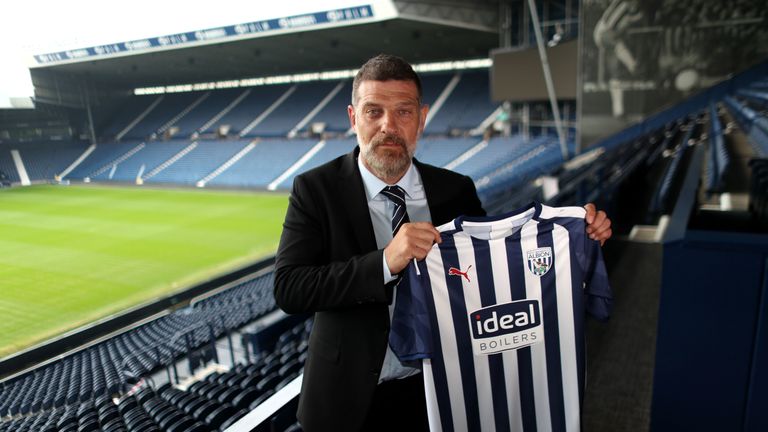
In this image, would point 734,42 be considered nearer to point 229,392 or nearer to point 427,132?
point 229,392

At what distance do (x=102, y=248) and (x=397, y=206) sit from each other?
42.5 ft

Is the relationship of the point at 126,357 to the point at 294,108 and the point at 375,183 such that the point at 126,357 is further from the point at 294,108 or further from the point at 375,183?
the point at 294,108

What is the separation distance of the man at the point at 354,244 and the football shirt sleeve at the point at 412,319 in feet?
0.10

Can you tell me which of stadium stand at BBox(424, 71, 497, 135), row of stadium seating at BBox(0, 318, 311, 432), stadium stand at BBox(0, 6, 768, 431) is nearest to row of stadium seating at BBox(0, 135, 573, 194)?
stadium stand at BBox(0, 6, 768, 431)

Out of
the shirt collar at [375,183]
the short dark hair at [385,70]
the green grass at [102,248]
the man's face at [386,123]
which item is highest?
the short dark hair at [385,70]

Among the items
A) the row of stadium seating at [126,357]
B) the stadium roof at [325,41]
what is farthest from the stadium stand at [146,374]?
the stadium roof at [325,41]

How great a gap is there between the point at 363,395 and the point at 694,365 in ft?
4.02

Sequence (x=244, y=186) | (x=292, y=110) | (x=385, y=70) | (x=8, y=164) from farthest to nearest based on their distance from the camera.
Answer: (x=292, y=110), (x=244, y=186), (x=8, y=164), (x=385, y=70)

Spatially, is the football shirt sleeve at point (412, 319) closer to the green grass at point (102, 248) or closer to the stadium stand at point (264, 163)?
the green grass at point (102, 248)

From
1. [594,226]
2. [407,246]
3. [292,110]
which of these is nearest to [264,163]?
[292,110]

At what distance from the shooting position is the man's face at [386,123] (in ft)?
3.93

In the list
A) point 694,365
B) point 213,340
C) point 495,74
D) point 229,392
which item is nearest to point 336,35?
point 495,74

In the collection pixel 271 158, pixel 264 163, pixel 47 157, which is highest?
pixel 47 157

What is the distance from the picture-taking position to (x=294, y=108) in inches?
1018
